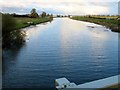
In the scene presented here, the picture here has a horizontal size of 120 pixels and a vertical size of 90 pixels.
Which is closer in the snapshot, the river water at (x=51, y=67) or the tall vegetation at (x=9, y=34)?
the river water at (x=51, y=67)

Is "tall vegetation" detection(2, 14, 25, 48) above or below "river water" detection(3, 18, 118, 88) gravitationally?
above

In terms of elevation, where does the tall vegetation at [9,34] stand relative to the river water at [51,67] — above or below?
above

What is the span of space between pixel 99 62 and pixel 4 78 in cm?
686

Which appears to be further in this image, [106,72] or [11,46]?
[11,46]

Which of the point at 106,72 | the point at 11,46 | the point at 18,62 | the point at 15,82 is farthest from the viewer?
the point at 11,46

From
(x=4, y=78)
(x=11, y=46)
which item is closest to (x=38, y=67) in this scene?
(x=4, y=78)

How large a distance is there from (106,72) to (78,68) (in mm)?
1665

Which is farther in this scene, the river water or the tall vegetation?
the tall vegetation

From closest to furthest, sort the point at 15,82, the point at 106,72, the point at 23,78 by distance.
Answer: the point at 15,82
the point at 23,78
the point at 106,72

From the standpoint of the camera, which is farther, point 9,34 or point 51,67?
point 9,34

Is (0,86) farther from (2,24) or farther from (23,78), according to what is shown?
(2,24)

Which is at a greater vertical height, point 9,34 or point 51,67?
point 9,34

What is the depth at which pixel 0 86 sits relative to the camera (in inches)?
387

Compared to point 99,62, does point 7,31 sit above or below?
above
